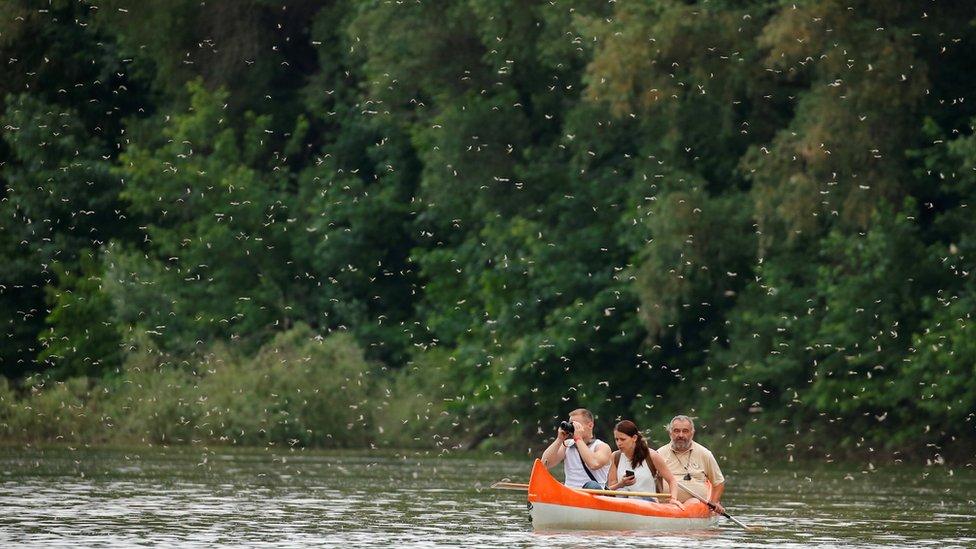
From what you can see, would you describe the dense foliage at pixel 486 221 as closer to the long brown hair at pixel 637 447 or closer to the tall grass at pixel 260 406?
the tall grass at pixel 260 406

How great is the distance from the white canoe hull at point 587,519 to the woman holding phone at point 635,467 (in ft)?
1.32

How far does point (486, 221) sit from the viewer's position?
51156mm

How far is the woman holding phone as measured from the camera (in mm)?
24141

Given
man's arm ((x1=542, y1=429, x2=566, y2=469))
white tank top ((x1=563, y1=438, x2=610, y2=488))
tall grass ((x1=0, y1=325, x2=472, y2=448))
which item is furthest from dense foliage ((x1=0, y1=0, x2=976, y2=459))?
man's arm ((x1=542, y1=429, x2=566, y2=469))

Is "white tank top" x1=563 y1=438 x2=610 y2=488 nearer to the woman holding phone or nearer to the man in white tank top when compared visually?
the man in white tank top

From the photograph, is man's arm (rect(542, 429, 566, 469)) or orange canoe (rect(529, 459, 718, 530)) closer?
orange canoe (rect(529, 459, 718, 530))

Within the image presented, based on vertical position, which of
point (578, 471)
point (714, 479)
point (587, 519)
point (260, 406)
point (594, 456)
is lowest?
point (587, 519)

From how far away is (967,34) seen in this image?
43312 millimetres

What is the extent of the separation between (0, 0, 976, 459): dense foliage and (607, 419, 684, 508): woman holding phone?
1665 cm

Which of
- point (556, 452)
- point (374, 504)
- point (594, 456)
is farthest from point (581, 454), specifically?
point (374, 504)

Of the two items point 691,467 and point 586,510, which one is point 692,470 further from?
point 586,510

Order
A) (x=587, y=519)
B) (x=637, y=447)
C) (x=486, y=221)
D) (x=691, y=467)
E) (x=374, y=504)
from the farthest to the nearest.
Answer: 1. (x=486, y=221)
2. (x=374, y=504)
3. (x=691, y=467)
4. (x=637, y=447)
5. (x=587, y=519)

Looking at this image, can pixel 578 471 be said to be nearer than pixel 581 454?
No

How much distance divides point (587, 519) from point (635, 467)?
90cm
